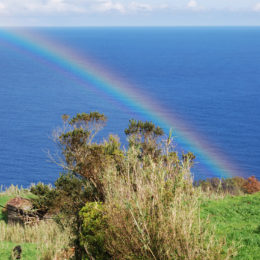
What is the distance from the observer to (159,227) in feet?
22.8

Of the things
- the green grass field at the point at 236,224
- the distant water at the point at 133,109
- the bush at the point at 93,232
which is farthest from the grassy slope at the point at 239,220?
the distant water at the point at 133,109

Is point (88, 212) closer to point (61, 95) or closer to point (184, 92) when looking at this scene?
point (61, 95)

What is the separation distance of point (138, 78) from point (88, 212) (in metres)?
140

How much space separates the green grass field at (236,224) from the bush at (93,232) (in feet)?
5.59

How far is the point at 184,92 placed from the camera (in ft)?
407

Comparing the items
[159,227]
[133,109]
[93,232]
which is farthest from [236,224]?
[133,109]

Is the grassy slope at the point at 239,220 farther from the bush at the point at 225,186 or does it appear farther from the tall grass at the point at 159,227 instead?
the bush at the point at 225,186

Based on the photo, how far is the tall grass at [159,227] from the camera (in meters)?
6.62

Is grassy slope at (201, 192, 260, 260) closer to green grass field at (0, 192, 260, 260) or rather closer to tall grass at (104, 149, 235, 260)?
green grass field at (0, 192, 260, 260)

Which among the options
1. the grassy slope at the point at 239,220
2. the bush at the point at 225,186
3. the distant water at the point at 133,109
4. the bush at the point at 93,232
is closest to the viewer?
the bush at the point at 93,232

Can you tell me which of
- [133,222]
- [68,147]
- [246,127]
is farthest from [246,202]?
[246,127]

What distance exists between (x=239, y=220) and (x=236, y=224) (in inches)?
42.1

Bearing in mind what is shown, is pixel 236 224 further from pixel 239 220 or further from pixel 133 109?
pixel 133 109

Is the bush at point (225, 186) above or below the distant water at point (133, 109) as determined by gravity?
below
